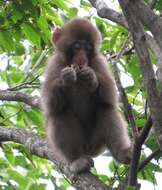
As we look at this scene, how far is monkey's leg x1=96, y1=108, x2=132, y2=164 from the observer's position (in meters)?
5.02

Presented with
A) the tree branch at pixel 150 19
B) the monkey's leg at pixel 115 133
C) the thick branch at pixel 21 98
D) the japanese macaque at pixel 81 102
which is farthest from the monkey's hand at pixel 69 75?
the tree branch at pixel 150 19

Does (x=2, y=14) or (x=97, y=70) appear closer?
(x=2, y=14)

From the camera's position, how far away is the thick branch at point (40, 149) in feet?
15.1

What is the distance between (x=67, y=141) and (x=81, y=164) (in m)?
0.38

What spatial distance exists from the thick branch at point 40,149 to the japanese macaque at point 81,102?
9 cm

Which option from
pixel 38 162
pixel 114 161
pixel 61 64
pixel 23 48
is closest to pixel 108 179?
pixel 114 161

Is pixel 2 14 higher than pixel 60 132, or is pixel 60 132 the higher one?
pixel 2 14

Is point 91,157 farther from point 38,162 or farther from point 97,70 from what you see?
point 38,162

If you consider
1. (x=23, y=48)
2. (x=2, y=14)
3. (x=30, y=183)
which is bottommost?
(x=30, y=183)

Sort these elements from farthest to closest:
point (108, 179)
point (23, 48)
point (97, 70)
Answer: point (23, 48) → point (97, 70) → point (108, 179)

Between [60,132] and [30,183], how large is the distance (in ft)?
2.77

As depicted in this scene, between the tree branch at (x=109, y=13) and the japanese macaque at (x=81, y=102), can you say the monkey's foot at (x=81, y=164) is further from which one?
the tree branch at (x=109, y=13)

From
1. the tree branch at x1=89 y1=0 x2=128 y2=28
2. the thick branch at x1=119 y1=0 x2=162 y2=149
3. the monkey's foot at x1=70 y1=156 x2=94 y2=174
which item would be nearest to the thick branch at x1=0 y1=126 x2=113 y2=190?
the monkey's foot at x1=70 y1=156 x2=94 y2=174

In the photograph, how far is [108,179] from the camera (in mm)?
5211
